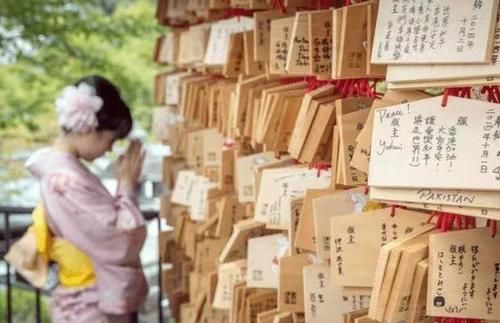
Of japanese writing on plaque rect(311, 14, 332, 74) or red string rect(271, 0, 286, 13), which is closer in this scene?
japanese writing on plaque rect(311, 14, 332, 74)

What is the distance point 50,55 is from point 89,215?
341 cm

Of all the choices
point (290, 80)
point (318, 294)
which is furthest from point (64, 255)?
point (318, 294)

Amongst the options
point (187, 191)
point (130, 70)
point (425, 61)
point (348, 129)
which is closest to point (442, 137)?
point (425, 61)

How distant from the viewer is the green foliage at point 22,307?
7.73 m

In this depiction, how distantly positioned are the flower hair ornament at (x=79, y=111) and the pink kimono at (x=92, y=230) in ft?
0.42

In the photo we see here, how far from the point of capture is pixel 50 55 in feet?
22.3

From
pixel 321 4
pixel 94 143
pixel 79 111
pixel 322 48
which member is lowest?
pixel 94 143

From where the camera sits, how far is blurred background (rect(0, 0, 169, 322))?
603cm

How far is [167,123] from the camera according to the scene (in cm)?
482

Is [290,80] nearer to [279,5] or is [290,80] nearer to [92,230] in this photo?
[279,5]

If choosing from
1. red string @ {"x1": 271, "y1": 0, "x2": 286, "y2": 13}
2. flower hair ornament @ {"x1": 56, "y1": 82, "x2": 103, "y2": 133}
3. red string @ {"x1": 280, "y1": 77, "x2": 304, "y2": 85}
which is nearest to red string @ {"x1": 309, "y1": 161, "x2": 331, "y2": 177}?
red string @ {"x1": 280, "y1": 77, "x2": 304, "y2": 85}

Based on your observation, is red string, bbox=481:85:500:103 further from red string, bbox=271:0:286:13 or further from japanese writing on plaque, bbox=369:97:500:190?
red string, bbox=271:0:286:13

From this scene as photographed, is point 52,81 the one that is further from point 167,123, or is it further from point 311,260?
point 311,260

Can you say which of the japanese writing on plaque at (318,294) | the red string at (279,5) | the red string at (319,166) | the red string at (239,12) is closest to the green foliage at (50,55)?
the red string at (239,12)
